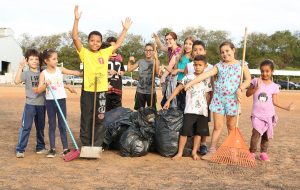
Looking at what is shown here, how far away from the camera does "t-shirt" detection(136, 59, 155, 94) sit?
289 inches

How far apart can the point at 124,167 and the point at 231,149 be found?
153 cm

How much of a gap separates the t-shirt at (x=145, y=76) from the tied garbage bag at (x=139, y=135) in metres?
0.92

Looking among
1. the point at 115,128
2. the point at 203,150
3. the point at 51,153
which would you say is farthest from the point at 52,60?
the point at 203,150

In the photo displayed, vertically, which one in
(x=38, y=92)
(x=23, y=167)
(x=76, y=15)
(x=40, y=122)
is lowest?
(x=23, y=167)

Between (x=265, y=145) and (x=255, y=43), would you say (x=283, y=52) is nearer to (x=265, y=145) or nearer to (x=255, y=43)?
(x=255, y=43)

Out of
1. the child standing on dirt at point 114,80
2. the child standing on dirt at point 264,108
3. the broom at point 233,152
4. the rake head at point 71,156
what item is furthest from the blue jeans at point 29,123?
the child standing on dirt at point 264,108

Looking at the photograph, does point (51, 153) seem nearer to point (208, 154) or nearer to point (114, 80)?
point (114, 80)

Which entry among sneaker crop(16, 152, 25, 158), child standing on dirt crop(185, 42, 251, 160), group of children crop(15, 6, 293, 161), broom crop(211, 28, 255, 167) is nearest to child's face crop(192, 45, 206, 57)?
group of children crop(15, 6, 293, 161)

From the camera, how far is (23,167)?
514 centimetres

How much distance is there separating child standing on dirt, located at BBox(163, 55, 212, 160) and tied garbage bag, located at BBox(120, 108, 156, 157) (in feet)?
1.63

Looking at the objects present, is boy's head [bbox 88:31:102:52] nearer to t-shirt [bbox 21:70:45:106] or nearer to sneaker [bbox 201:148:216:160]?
t-shirt [bbox 21:70:45:106]

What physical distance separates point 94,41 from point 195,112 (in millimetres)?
1718

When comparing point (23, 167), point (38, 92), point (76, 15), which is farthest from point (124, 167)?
point (76, 15)

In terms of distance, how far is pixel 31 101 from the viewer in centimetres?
595
